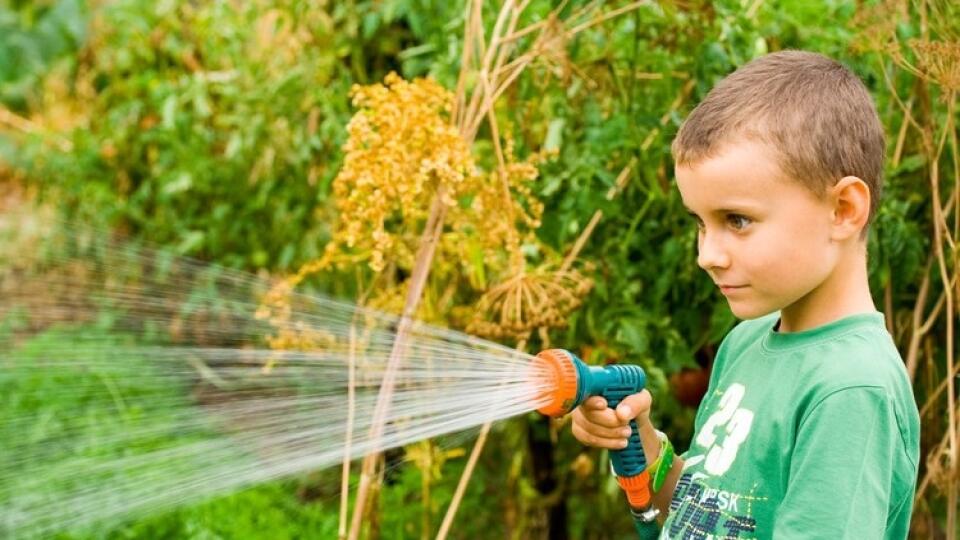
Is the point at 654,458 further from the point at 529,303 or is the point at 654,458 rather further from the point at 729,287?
the point at 529,303

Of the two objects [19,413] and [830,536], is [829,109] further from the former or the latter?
[19,413]

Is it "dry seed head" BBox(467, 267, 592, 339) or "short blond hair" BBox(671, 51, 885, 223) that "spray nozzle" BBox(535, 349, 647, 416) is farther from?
"dry seed head" BBox(467, 267, 592, 339)

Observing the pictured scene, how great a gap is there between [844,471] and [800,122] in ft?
1.30

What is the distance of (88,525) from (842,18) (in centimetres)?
208

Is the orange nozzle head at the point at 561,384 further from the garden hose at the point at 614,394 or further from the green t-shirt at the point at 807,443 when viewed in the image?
the green t-shirt at the point at 807,443

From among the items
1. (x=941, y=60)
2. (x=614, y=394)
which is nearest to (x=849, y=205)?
(x=614, y=394)

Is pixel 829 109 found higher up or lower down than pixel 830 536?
higher up

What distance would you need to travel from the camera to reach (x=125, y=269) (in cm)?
455

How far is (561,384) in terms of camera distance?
1.59m

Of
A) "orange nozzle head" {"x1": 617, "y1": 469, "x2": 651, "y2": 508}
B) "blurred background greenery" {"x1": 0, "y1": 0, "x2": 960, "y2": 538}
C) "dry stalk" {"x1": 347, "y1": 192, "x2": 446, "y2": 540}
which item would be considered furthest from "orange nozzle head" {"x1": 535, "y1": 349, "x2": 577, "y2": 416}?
"blurred background greenery" {"x1": 0, "y1": 0, "x2": 960, "y2": 538}

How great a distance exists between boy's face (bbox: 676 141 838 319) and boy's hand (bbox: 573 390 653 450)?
0.75 ft

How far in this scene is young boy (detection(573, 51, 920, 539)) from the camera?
1333 mm

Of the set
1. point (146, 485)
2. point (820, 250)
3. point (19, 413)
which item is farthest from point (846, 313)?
point (19, 413)

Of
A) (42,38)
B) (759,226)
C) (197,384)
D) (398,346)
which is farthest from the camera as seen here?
(42,38)
